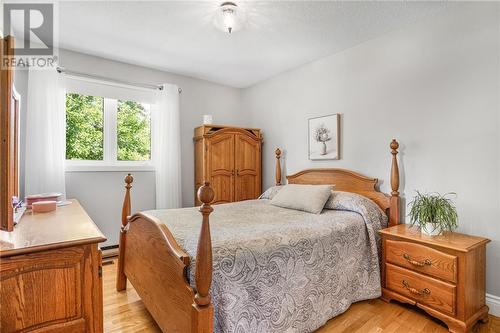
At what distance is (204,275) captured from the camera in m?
1.22

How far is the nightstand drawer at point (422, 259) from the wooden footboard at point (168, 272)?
164 centimetres

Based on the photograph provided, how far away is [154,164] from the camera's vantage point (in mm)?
3680

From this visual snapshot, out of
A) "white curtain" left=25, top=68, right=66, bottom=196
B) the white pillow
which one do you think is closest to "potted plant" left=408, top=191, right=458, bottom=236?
the white pillow

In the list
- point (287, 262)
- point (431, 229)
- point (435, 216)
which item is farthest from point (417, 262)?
point (287, 262)

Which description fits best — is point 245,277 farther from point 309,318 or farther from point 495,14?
point 495,14

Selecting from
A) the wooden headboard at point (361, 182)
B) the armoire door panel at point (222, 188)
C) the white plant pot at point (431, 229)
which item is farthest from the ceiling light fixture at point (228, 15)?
the white plant pot at point (431, 229)

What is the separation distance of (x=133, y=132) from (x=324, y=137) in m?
2.54

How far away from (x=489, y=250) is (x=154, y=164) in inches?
144

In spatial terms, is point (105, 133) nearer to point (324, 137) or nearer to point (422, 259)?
point (324, 137)

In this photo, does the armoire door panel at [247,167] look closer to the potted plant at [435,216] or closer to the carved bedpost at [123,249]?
the carved bedpost at [123,249]

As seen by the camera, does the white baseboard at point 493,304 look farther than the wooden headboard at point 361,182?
No

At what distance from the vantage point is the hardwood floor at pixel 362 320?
1.83 m

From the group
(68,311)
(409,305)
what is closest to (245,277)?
(68,311)

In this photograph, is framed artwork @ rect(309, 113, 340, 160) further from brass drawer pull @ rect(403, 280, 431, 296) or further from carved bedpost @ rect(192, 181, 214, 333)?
carved bedpost @ rect(192, 181, 214, 333)
